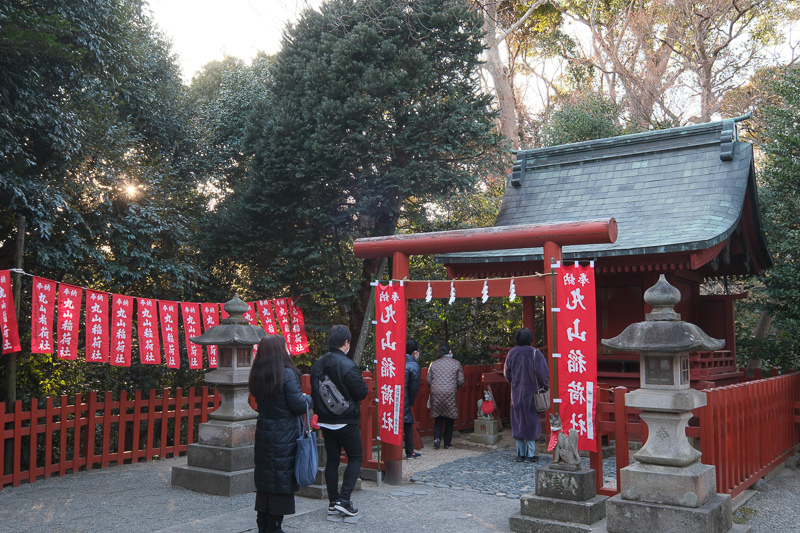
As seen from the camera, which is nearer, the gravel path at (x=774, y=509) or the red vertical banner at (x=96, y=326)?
the gravel path at (x=774, y=509)

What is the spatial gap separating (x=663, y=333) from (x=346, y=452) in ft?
10.0

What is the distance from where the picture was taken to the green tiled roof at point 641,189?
9.34 meters

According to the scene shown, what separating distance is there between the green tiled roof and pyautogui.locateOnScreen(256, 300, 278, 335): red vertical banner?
11.2ft

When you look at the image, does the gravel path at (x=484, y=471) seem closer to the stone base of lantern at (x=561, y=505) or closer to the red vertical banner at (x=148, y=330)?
the stone base of lantern at (x=561, y=505)

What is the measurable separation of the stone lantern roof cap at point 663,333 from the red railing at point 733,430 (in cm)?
94

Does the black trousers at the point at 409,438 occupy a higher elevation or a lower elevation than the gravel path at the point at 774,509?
higher

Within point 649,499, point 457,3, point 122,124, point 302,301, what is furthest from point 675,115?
point 649,499

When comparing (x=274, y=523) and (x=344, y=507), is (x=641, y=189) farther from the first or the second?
(x=274, y=523)

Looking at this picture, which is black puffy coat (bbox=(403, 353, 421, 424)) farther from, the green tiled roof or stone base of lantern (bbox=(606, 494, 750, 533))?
stone base of lantern (bbox=(606, 494, 750, 533))

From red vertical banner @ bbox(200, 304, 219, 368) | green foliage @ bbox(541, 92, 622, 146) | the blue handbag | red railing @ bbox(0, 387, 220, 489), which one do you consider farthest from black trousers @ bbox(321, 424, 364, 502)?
green foliage @ bbox(541, 92, 622, 146)

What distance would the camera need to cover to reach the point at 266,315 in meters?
11.1

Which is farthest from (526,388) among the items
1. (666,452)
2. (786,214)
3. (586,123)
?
(586,123)

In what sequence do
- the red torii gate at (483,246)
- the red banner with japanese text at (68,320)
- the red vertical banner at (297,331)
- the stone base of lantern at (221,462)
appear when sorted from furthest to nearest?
the red vertical banner at (297,331) → the red banner with japanese text at (68,320) → the stone base of lantern at (221,462) → the red torii gate at (483,246)

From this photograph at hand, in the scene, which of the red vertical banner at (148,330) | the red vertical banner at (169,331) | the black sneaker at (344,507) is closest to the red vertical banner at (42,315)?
the red vertical banner at (148,330)
